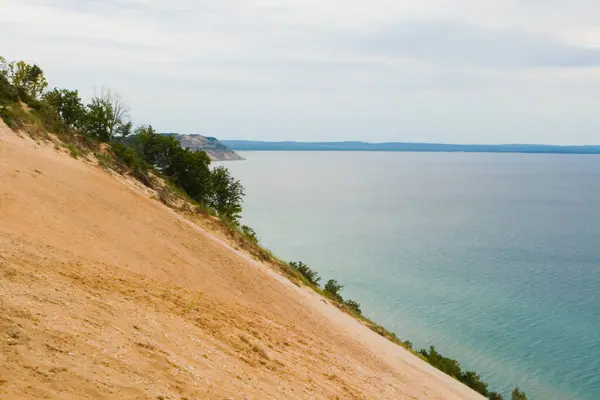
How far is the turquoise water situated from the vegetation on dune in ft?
12.5

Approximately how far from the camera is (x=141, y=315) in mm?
9922

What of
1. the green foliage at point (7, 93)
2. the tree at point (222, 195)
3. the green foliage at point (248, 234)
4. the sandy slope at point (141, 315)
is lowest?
the sandy slope at point (141, 315)

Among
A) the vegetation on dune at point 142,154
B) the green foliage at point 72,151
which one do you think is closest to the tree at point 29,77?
the vegetation on dune at point 142,154

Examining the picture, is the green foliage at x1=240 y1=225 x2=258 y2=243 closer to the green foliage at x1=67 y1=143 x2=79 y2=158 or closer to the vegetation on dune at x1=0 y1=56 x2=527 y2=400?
the vegetation on dune at x1=0 y1=56 x2=527 y2=400

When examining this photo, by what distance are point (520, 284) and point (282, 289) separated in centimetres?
3368

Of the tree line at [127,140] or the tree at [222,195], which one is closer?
the tree line at [127,140]

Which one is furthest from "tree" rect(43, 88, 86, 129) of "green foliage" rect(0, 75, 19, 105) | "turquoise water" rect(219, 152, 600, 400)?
"turquoise water" rect(219, 152, 600, 400)

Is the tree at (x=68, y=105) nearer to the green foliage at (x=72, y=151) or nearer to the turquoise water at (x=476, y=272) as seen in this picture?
the green foliage at (x=72, y=151)

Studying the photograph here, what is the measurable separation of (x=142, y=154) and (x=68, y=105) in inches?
265

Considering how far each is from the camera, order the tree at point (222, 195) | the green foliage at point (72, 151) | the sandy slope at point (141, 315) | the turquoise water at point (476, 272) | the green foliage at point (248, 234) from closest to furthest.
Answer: the sandy slope at point (141, 315)
the green foliage at point (72, 151)
the green foliage at point (248, 234)
the turquoise water at point (476, 272)
the tree at point (222, 195)

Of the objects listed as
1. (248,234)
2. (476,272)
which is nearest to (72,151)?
(248,234)

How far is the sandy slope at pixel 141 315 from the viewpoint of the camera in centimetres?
737

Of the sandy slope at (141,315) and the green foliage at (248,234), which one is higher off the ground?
A: the green foliage at (248,234)

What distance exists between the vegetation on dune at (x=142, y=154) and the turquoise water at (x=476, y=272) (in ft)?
12.5
